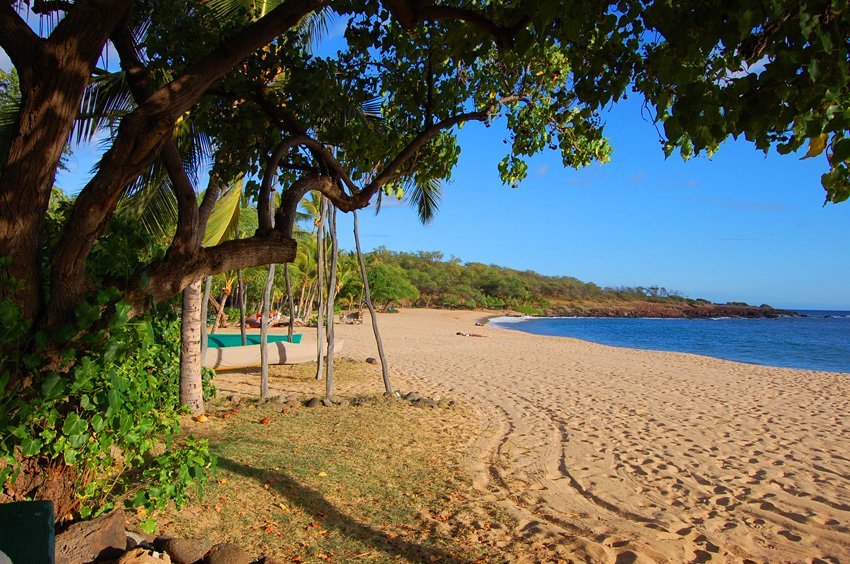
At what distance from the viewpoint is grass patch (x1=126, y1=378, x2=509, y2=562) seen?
3.70 metres

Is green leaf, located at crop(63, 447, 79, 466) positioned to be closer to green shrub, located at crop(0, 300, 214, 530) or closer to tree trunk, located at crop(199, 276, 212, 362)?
green shrub, located at crop(0, 300, 214, 530)

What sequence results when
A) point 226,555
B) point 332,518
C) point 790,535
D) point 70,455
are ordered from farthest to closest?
point 790,535
point 332,518
point 226,555
point 70,455

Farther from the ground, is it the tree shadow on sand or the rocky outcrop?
the rocky outcrop

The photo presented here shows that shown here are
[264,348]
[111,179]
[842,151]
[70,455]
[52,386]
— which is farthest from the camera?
[264,348]

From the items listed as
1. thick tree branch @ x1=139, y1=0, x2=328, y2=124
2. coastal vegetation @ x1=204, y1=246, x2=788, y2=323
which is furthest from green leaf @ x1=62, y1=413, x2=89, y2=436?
coastal vegetation @ x1=204, y1=246, x2=788, y2=323

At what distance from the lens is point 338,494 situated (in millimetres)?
4582

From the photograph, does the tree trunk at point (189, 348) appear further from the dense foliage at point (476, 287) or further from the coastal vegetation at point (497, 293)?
the dense foliage at point (476, 287)

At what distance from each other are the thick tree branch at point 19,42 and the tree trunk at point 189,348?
4.12 m

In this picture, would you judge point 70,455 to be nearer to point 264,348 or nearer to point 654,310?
point 264,348

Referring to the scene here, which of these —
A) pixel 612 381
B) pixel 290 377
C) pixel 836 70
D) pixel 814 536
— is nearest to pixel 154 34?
pixel 836 70

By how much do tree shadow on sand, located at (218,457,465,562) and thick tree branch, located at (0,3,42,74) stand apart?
3187mm

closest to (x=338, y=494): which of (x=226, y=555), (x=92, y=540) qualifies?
(x=226, y=555)

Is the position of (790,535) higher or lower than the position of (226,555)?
lower


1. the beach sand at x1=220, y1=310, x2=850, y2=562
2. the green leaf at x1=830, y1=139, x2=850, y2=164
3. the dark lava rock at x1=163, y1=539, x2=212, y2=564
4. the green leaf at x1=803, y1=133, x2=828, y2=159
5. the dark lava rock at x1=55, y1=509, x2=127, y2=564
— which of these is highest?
the green leaf at x1=803, y1=133, x2=828, y2=159
